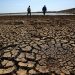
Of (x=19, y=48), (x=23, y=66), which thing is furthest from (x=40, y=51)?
(x=23, y=66)

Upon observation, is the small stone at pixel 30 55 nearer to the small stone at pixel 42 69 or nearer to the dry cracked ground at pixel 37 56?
the dry cracked ground at pixel 37 56

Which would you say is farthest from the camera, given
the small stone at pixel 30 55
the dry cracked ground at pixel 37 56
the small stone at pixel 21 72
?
the small stone at pixel 30 55

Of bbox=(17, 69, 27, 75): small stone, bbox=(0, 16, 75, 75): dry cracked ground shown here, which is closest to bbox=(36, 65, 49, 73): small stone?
bbox=(0, 16, 75, 75): dry cracked ground

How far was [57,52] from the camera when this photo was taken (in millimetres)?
3836

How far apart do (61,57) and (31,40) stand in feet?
4.82

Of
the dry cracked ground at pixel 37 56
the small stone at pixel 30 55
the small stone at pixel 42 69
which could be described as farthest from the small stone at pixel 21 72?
the small stone at pixel 30 55

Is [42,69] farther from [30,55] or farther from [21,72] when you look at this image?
[30,55]

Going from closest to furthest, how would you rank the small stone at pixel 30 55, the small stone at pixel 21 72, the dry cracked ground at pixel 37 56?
the small stone at pixel 21 72, the dry cracked ground at pixel 37 56, the small stone at pixel 30 55

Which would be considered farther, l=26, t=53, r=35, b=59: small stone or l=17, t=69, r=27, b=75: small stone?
l=26, t=53, r=35, b=59: small stone

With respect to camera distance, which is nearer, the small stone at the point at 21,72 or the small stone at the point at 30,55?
the small stone at the point at 21,72

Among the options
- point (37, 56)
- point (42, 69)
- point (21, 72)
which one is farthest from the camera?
point (37, 56)

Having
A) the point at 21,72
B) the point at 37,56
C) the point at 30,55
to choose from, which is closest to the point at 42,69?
the point at 21,72

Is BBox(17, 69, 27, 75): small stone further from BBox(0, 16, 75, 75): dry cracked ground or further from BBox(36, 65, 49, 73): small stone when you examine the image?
BBox(36, 65, 49, 73): small stone

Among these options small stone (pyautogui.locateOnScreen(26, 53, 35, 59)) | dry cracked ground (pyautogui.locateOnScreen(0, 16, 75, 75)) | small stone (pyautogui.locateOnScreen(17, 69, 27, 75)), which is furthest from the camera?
small stone (pyautogui.locateOnScreen(26, 53, 35, 59))
